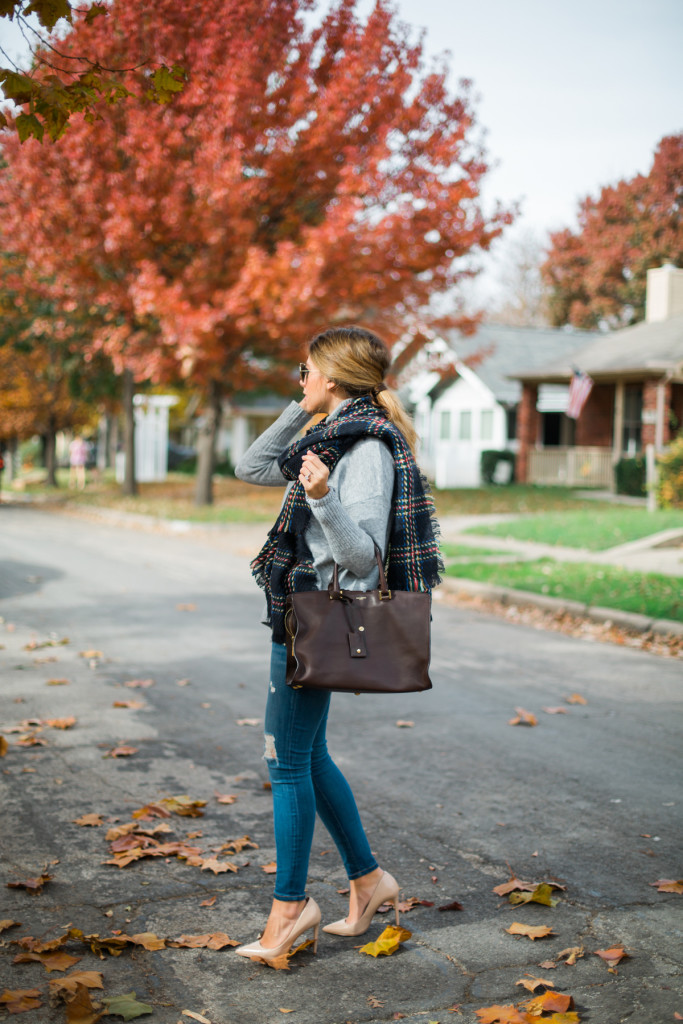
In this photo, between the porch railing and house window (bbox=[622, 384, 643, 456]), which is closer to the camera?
house window (bbox=[622, 384, 643, 456])

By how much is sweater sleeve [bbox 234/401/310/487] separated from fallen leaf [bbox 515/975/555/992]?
1790mm

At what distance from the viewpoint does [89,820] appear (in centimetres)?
439

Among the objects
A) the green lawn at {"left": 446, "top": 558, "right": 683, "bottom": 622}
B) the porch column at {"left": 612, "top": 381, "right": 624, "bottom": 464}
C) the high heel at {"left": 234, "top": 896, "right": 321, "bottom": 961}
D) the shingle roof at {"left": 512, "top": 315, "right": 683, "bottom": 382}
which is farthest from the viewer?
the porch column at {"left": 612, "top": 381, "right": 624, "bottom": 464}

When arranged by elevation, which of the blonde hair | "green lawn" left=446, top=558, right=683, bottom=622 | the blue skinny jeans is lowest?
"green lawn" left=446, top=558, right=683, bottom=622

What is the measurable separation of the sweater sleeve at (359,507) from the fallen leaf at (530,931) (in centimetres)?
146

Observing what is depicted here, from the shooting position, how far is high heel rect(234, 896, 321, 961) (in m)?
3.19

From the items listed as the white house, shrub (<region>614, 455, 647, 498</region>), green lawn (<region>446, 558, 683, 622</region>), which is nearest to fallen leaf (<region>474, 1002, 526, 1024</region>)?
green lawn (<region>446, 558, 683, 622</region>)

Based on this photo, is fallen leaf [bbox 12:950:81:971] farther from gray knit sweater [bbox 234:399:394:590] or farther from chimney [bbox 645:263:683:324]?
chimney [bbox 645:263:683:324]

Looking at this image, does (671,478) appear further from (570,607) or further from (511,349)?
(511,349)

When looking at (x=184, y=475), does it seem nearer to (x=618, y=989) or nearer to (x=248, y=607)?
(x=248, y=607)

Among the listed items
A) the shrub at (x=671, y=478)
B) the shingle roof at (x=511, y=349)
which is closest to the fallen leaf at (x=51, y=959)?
the shrub at (x=671, y=478)

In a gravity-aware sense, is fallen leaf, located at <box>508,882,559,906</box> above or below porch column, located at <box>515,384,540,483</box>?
below

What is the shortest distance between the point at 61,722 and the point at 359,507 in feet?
11.9

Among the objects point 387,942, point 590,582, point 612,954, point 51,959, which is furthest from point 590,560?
point 51,959
